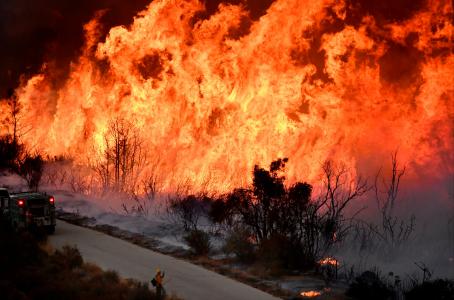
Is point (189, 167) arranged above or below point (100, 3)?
below

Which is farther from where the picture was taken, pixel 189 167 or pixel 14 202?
pixel 189 167

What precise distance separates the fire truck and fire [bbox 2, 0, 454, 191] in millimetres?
8069

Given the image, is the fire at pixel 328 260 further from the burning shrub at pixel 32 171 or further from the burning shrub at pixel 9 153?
the burning shrub at pixel 9 153

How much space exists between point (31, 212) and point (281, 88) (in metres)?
11.4

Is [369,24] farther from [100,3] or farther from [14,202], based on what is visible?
[100,3]

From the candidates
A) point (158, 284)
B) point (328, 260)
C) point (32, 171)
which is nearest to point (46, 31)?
point (32, 171)

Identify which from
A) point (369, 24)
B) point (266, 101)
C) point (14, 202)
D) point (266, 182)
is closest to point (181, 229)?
point (266, 182)

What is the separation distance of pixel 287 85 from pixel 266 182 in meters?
7.90

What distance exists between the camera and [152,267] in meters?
15.3

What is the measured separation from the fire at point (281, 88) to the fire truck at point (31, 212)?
318 inches

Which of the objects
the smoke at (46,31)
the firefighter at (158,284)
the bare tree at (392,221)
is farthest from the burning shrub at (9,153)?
the firefighter at (158,284)

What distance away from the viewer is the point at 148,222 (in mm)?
22219

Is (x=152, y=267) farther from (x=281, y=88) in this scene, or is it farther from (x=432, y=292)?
(x=281, y=88)

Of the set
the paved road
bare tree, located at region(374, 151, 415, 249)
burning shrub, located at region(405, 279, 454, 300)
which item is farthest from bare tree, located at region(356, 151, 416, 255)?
the paved road
